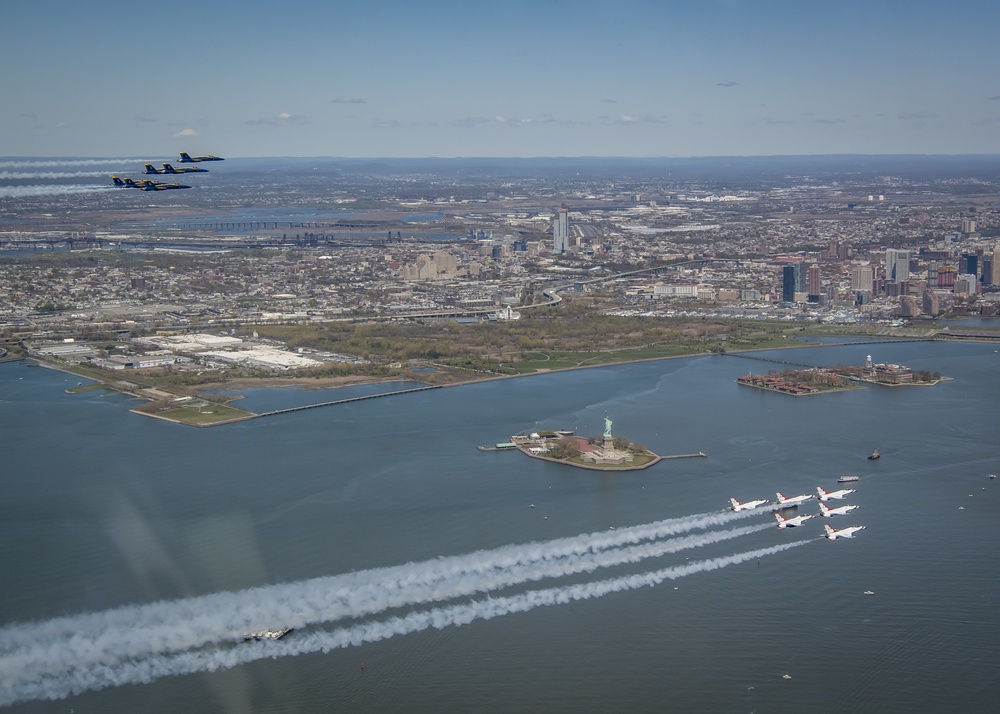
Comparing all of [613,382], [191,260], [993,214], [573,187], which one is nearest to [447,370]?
[613,382]

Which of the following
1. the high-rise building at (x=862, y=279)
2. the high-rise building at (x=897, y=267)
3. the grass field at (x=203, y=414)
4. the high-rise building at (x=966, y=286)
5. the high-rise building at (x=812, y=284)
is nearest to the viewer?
the grass field at (x=203, y=414)

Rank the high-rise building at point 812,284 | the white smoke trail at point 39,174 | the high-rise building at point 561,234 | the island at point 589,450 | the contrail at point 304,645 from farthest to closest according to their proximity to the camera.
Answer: the high-rise building at point 561,234 → the high-rise building at point 812,284 → the white smoke trail at point 39,174 → the island at point 589,450 → the contrail at point 304,645

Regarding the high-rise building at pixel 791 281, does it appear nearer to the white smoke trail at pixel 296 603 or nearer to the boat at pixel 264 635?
A: the white smoke trail at pixel 296 603

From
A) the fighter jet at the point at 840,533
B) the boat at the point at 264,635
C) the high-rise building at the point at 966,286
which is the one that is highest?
the high-rise building at the point at 966,286

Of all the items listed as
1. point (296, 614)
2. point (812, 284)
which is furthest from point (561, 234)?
point (296, 614)

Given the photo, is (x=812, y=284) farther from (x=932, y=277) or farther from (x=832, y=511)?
(x=832, y=511)

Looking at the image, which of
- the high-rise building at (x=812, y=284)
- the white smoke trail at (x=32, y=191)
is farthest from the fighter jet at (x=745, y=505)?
the high-rise building at (x=812, y=284)

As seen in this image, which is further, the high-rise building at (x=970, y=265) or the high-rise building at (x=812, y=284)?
the high-rise building at (x=970, y=265)

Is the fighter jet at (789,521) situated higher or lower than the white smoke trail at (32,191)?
lower

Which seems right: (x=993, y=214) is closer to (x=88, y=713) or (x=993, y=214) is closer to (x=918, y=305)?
(x=918, y=305)
